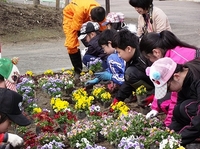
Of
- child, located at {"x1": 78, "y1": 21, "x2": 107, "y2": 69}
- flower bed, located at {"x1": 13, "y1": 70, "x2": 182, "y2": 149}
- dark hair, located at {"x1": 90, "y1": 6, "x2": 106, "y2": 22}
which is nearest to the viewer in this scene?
flower bed, located at {"x1": 13, "y1": 70, "x2": 182, "y2": 149}

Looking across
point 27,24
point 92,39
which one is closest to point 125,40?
point 92,39

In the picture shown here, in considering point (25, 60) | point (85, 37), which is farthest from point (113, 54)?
point (25, 60)

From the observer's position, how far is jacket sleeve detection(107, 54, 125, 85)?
5.53 metres

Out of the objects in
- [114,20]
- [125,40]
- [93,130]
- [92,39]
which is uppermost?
[125,40]

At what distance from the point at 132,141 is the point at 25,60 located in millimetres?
5769

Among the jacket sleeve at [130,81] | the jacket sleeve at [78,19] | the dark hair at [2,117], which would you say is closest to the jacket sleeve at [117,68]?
the jacket sleeve at [130,81]

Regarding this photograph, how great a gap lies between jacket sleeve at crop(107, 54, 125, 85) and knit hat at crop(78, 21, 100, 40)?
880 mm

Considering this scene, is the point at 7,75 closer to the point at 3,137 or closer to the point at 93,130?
the point at 3,137

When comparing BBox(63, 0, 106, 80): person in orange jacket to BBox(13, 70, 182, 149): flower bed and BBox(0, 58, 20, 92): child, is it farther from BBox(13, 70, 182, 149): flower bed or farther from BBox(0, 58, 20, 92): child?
BBox(0, 58, 20, 92): child

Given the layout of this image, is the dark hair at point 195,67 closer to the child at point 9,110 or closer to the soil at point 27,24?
the child at point 9,110

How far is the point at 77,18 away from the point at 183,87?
311 centimetres

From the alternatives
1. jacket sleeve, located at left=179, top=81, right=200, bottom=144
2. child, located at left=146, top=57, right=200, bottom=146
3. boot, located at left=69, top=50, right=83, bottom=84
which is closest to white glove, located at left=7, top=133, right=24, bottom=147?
child, located at left=146, top=57, right=200, bottom=146

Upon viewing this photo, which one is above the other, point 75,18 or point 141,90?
point 75,18

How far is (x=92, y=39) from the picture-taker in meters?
6.42
